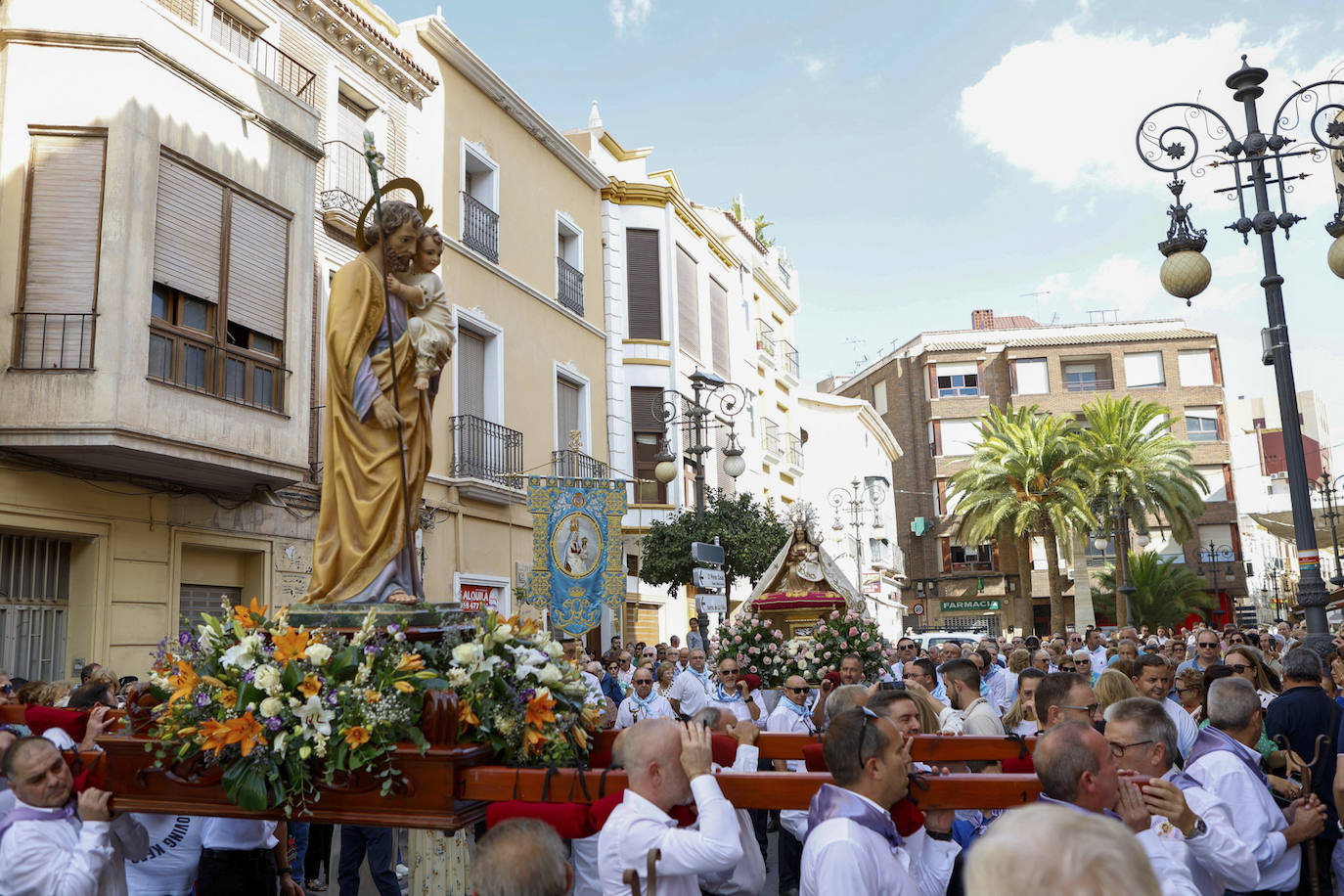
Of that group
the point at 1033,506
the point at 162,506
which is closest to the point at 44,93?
the point at 162,506

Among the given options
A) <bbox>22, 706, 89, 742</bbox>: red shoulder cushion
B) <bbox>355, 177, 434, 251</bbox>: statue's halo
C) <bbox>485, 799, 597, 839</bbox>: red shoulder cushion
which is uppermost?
<bbox>355, 177, 434, 251</bbox>: statue's halo

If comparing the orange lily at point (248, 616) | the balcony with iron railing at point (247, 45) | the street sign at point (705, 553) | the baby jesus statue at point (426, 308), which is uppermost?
the balcony with iron railing at point (247, 45)

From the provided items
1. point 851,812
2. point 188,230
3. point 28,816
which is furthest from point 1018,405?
point 28,816

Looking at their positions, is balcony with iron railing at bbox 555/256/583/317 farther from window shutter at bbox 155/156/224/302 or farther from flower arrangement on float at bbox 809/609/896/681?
flower arrangement on float at bbox 809/609/896/681

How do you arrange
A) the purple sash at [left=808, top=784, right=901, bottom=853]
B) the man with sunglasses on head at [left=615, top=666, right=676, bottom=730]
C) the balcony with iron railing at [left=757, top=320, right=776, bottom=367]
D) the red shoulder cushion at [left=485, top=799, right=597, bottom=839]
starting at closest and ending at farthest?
the purple sash at [left=808, top=784, right=901, bottom=853], the red shoulder cushion at [left=485, top=799, right=597, bottom=839], the man with sunglasses on head at [left=615, top=666, right=676, bottom=730], the balcony with iron railing at [left=757, top=320, right=776, bottom=367]

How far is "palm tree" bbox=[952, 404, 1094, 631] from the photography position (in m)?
39.1

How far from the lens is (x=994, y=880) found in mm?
1876

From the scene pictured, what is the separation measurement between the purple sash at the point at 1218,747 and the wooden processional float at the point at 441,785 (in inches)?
37.2

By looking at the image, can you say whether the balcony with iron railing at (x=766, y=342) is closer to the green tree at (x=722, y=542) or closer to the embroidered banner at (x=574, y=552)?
the green tree at (x=722, y=542)

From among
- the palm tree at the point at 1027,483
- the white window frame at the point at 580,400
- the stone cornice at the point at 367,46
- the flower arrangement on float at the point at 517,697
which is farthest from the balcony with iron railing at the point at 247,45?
the palm tree at the point at 1027,483

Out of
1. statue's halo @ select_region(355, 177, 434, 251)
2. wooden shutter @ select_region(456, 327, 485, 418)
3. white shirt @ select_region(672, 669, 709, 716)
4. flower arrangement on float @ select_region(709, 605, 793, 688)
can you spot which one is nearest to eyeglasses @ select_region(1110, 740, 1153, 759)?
statue's halo @ select_region(355, 177, 434, 251)

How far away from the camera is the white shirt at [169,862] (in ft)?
16.4

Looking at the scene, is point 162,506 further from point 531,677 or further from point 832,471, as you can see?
point 832,471

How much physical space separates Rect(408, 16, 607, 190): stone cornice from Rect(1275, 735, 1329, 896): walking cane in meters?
17.2
